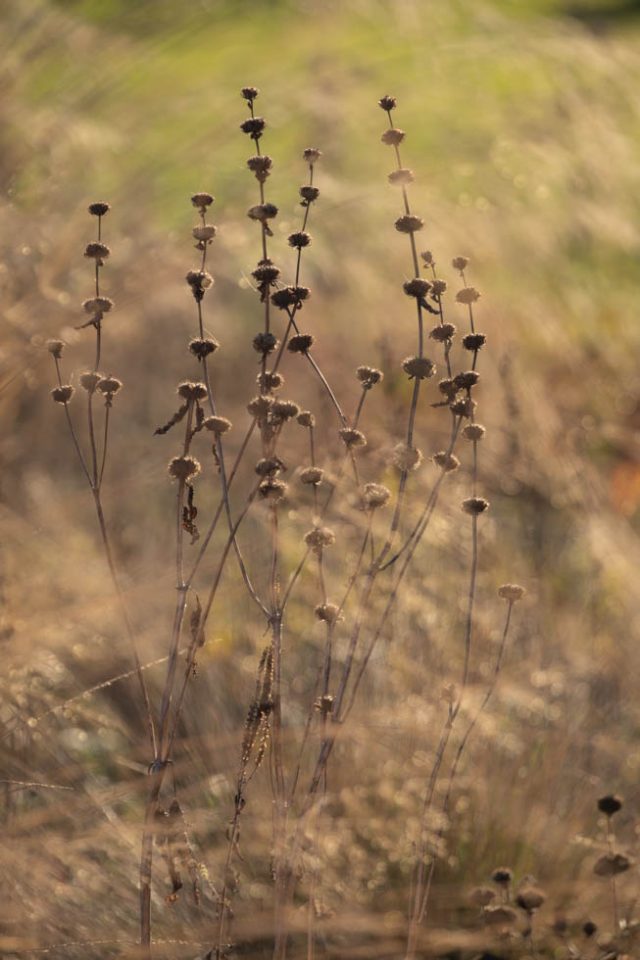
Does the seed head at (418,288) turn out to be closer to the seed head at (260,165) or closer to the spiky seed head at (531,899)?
the seed head at (260,165)

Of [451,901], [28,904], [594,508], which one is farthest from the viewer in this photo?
[594,508]

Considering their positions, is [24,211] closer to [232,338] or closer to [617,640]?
[232,338]

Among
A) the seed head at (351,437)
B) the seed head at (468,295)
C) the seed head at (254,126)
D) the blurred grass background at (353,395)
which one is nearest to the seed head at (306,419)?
the seed head at (351,437)

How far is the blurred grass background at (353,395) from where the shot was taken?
7.04ft

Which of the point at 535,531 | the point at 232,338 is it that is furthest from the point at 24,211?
the point at 535,531

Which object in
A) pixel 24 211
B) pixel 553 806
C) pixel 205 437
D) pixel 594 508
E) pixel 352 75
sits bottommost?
pixel 553 806

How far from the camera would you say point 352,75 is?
2.62m

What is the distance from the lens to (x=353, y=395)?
138 inches

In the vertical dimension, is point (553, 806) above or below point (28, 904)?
above

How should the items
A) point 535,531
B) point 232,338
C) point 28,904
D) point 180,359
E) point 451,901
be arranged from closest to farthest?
point 28,904 → point 451,901 → point 535,531 → point 180,359 → point 232,338

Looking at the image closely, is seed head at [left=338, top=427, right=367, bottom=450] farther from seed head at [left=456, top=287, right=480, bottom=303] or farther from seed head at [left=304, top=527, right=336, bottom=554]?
seed head at [left=456, top=287, right=480, bottom=303]

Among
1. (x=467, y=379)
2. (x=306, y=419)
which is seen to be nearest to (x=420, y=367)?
(x=467, y=379)

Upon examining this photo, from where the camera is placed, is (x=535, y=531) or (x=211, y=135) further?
(x=535, y=531)

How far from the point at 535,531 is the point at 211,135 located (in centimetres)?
135
